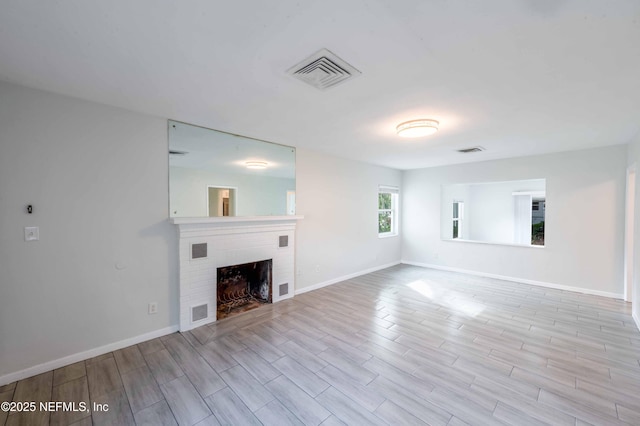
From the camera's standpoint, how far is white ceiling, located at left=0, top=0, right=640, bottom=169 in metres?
1.33

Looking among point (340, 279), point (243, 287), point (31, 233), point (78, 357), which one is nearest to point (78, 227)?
point (31, 233)

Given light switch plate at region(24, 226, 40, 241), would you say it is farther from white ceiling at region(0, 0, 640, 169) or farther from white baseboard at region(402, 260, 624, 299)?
white baseboard at region(402, 260, 624, 299)

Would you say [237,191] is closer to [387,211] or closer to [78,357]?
[78,357]

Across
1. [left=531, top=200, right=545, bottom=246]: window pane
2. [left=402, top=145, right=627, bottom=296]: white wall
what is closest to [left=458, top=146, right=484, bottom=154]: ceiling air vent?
[left=402, top=145, right=627, bottom=296]: white wall

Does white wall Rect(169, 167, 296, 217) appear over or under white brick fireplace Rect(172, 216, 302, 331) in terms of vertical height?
over

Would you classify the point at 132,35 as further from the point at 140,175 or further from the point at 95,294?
the point at 95,294

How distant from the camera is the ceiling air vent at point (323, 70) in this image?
5.69 feet

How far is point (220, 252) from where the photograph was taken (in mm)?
3391

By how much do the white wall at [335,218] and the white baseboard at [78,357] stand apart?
82.9 inches

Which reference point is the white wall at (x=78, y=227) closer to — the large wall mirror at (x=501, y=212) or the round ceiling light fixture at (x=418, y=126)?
the round ceiling light fixture at (x=418, y=126)

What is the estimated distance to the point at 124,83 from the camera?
6.89ft

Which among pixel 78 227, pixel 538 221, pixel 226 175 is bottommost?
pixel 538 221

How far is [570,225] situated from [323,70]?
5.19 m

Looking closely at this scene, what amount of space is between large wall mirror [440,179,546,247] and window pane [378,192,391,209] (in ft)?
6.22
